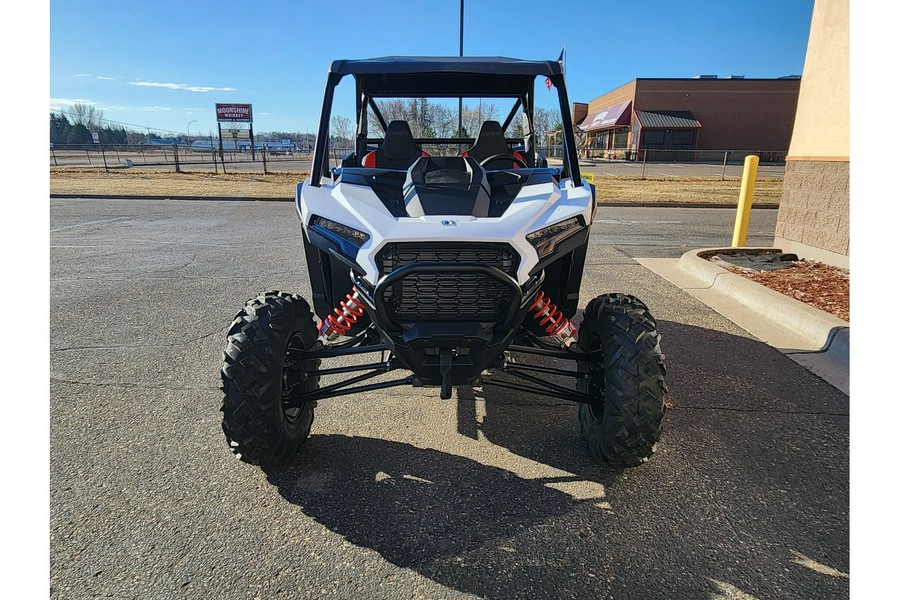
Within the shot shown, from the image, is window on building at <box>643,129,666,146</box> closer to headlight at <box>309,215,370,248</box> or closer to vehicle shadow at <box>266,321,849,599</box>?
vehicle shadow at <box>266,321,849,599</box>

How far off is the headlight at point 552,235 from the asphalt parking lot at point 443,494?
118cm

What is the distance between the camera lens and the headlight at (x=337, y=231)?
98.9 inches

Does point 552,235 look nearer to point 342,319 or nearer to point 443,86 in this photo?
point 342,319

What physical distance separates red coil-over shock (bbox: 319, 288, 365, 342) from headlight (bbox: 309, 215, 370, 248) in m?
0.39

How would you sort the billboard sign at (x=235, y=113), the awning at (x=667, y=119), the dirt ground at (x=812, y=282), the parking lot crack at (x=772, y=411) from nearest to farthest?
the parking lot crack at (x=772, y=411), the dirt ground at (x=812, y=282), the awning at (x=667, y=119), the billboard sign at (x=235, y=113)

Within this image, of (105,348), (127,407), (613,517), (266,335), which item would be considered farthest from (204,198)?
(613,517)

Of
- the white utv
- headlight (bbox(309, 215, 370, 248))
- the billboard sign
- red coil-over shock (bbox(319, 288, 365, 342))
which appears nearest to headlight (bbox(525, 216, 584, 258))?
the white utv

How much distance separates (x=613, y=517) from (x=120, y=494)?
7.71ft

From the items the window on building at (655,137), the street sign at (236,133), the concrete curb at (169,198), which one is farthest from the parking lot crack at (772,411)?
the street sign at (236,133)

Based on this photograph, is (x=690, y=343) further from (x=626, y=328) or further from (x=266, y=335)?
(x=266, y=335)

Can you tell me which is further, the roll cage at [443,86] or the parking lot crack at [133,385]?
the parking lot crack at [133,385]

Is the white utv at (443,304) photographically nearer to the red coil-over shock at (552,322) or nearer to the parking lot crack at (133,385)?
the red coil-over shock at (552,322)

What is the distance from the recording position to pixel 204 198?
1672 centimetres

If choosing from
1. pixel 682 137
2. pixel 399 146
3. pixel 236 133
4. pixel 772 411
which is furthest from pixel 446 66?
pixel 236 133
